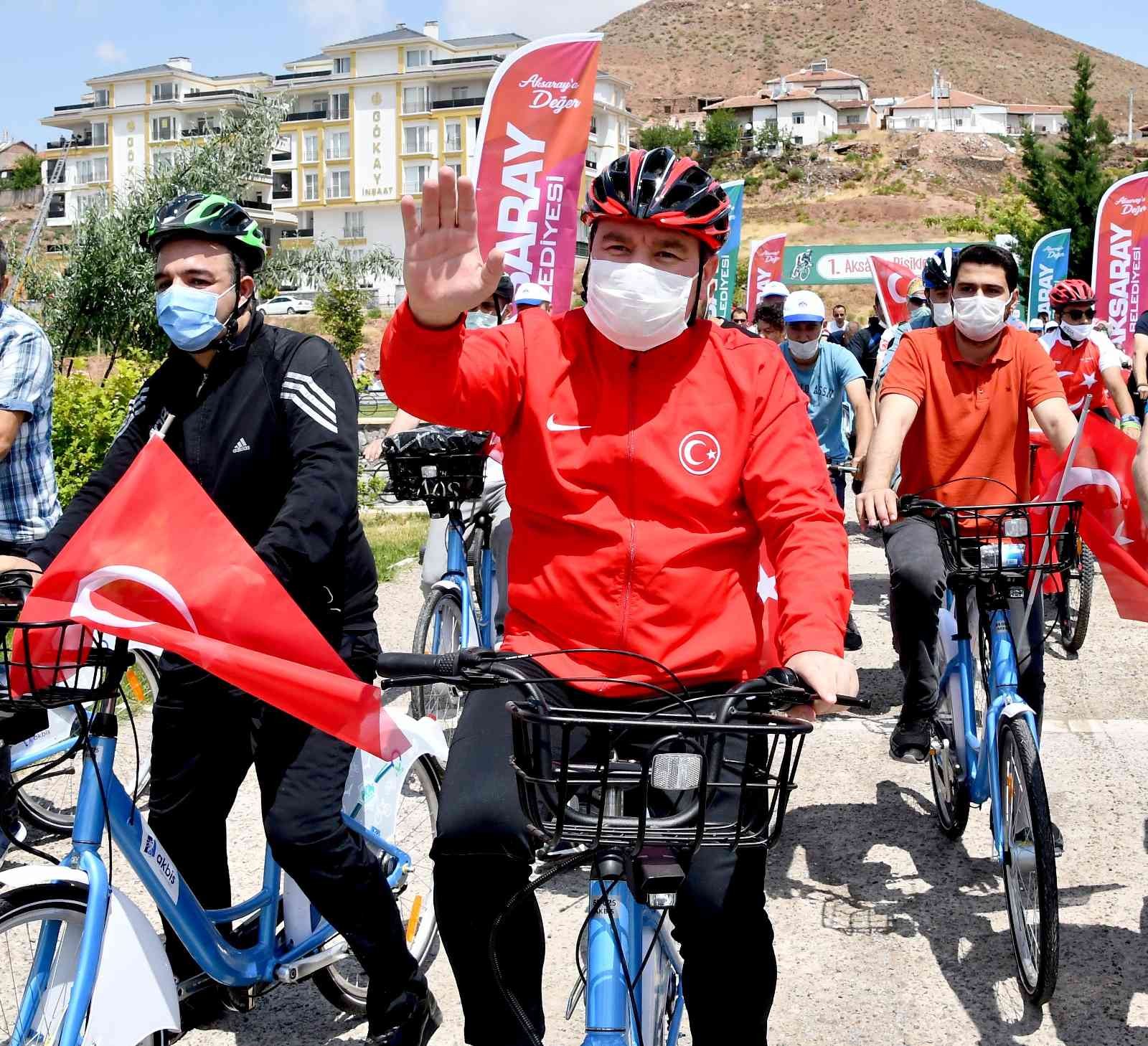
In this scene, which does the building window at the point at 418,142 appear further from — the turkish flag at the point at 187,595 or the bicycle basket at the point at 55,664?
the turkish flag at the point at 187,595

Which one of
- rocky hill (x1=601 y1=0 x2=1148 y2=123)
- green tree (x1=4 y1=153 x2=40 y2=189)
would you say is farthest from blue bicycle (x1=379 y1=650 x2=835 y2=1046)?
rocky hill (x1=601 y1=0 x2=1148 y2=123)

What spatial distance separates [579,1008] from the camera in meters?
4.23

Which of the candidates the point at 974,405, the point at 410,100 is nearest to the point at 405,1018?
the point at 974,405

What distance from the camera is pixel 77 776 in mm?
6465

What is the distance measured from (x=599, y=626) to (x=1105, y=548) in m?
2.27

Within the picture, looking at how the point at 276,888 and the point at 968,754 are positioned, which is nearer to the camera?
the point at 276,888

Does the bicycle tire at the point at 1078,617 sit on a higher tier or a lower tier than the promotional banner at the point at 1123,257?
lower

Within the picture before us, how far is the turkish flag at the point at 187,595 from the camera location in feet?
9.19

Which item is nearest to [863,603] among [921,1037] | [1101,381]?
[1101,381]

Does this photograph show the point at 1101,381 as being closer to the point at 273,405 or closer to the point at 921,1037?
the point at 921,1037

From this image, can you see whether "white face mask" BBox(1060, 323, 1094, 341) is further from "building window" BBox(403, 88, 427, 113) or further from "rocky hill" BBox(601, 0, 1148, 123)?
"rocky hill" BBox(601, 0, 1148, 123)

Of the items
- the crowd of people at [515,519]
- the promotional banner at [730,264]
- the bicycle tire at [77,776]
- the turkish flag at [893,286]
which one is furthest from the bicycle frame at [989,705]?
the promotional banner at [730,264]

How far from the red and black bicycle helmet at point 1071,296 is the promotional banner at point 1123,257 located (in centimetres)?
770

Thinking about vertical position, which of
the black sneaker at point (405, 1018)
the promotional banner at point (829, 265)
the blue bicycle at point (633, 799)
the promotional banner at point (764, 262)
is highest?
the promotional banner at point (829, 265)
